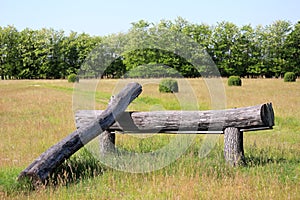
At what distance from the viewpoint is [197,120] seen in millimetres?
7633

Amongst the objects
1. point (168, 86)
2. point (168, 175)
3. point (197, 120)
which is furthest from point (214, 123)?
point (168, 86)

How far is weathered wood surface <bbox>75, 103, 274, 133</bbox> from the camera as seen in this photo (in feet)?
24.0

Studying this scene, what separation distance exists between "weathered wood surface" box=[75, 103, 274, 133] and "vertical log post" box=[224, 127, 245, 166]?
112mm

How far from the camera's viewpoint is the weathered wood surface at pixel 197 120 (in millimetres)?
7316

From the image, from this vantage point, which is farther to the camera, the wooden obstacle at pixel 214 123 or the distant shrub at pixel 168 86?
the distant shrub at pixel 168 86

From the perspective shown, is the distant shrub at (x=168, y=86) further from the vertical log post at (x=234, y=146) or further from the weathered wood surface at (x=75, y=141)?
the vertical log post at (x=234, y=146)

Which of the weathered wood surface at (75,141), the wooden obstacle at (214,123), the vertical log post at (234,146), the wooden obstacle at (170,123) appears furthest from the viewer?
the vertical log post at (234,146)

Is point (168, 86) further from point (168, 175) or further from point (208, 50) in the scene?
point (208, 50)

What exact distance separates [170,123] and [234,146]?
48.1 inches

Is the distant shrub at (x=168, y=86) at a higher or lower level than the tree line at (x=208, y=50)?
lower

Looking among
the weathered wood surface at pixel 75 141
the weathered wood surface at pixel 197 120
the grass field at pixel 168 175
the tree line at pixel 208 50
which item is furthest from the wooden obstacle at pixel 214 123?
the tree line at pixel 208 50

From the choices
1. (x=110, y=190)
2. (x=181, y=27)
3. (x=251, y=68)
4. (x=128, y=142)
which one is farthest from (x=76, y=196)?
(x=181, y=27)

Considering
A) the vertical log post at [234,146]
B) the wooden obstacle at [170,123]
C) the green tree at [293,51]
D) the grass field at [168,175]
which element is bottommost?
the grass field at [168,175]

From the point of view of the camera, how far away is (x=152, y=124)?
7777mm
